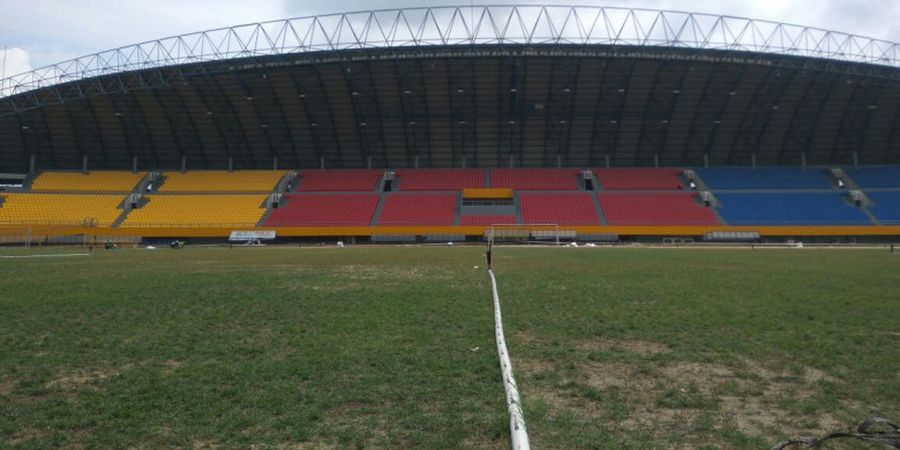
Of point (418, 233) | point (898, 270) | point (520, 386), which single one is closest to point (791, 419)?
point (520, 386)

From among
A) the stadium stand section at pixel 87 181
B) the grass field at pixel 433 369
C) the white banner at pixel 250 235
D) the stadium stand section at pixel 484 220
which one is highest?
the stadium stand section at pixel 87 181

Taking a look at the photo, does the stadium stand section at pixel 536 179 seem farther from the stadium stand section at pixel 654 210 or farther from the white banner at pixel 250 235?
the white banner at pixel 250 235

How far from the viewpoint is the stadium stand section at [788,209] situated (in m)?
56.8

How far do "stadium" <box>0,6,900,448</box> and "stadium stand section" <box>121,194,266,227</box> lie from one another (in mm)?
407

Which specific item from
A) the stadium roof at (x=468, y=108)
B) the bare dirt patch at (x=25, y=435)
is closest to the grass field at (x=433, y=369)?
the bare dirt patch at (x=25, y=435)

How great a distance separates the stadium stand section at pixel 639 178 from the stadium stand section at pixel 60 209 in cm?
5842

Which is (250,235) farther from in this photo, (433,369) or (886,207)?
(886,207)

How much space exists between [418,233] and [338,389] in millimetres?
52936

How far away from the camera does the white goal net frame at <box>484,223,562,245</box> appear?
57.7 m

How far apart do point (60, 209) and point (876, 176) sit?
96.3 metres

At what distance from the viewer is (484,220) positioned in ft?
198

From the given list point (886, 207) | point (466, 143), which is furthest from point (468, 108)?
point (886, 207)

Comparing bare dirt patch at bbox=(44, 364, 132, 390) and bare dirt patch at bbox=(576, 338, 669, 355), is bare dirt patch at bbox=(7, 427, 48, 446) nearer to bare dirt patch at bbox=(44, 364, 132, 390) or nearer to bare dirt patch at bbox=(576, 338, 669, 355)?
bare dirt patch at bbox=(44, 364, 132, 390)

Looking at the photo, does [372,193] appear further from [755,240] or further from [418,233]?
[755,240]
